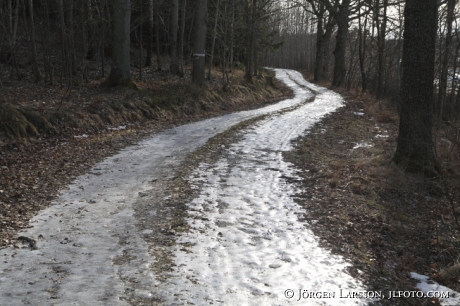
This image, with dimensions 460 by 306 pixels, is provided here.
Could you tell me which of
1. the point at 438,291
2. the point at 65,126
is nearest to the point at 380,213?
the point at 438,291

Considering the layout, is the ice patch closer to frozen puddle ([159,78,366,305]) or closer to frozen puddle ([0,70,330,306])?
frozen puddle ([159,78,366,305])

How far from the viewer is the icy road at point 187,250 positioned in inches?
158

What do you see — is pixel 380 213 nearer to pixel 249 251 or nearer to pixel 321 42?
pixel 249 251

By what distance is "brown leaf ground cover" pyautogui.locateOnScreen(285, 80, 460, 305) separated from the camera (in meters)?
5.07

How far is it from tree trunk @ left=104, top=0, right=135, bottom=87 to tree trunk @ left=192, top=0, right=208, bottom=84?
4.19 meters

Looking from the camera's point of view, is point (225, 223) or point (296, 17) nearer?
point (225, 223)

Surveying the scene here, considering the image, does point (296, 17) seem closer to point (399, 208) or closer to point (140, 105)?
point (140, 105)

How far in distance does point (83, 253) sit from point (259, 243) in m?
2.21

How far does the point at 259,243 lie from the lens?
213 inches

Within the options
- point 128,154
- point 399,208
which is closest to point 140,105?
point 128,154

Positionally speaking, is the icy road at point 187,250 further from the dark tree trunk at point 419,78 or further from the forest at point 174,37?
the forest at point 174,37

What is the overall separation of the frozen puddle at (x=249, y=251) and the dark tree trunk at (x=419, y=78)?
265 centimetres

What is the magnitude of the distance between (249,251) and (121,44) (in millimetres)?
12810

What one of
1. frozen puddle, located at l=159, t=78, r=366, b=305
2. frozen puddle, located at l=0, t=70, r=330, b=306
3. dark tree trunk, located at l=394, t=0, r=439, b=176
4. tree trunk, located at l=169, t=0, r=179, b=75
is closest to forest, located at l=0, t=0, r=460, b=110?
tree trunk, located at l=169, t=0, r=179, b=75
